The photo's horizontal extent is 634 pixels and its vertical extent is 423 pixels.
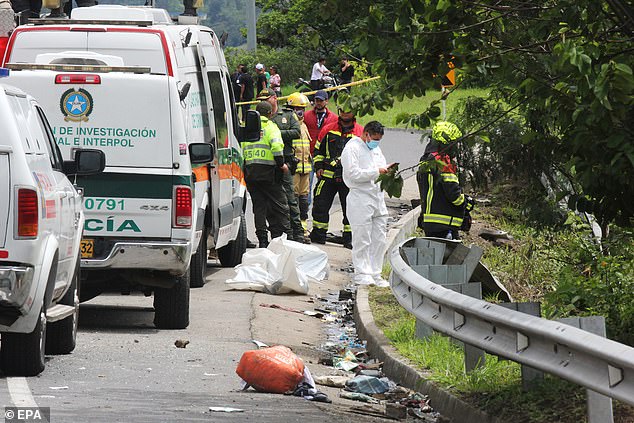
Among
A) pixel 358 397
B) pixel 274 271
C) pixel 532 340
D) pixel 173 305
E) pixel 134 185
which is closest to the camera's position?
pixel 532 340

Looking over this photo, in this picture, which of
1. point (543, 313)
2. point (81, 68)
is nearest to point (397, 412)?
point (543, 313)

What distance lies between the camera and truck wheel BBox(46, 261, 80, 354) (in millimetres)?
10133

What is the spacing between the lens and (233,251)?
56.2 ft

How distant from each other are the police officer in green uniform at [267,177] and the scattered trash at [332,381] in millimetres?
8131

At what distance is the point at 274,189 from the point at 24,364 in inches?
367

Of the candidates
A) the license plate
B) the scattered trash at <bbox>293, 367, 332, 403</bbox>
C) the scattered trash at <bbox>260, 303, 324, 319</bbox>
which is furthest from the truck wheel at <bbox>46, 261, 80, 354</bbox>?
the scattered trash at <bbox>260, 303, 324, 319</bbox>

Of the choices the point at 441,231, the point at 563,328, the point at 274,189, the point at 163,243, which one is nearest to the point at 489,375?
the point at 563,328

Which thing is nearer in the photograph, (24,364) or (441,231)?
(24,364)

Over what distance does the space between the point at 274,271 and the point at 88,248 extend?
352 cm

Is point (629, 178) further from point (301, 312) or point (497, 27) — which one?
point (301, 312)

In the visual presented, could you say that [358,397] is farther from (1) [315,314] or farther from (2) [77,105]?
(1) [315,314]

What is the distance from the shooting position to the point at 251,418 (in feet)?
25.8

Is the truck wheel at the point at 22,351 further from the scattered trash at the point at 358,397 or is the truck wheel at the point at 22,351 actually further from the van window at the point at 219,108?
the van window at the point at 219,108

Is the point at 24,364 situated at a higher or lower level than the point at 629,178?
lower
